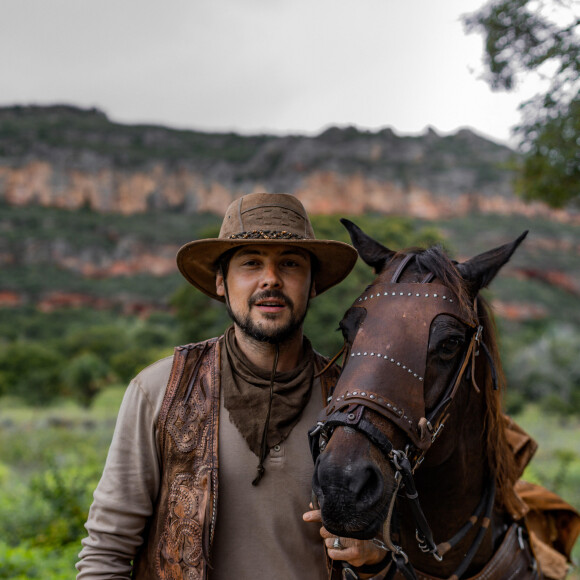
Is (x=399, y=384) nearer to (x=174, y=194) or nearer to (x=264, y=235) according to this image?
(x=264, y=235)

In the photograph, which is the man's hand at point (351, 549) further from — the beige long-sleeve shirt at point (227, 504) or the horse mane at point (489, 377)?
the horse mane at point (489, 377)

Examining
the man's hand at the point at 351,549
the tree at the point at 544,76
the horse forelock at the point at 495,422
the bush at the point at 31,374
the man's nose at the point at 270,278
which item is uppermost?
the tree at the point at 544,76

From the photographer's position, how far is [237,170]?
3556 inches

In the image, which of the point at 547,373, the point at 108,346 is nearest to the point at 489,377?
the point at 547,373

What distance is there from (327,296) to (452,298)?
49.3 feet

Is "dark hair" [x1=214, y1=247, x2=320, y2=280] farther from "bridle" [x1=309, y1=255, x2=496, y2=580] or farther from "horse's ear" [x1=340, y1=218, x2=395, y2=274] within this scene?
"bridle" [x1=309, y1=255, x2=496, y2=580]

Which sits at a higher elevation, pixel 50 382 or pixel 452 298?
pixel 452 298

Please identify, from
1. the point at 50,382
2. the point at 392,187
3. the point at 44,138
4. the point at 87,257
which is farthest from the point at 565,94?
the point at 44,138

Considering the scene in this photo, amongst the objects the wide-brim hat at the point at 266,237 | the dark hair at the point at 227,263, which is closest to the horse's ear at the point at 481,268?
the wide-brim hat at the point at 266,237

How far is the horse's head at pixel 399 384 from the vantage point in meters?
1.71

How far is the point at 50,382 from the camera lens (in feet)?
101

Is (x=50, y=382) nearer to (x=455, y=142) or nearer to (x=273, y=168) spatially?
(x=273, y=168)

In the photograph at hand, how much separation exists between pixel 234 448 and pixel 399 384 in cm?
81

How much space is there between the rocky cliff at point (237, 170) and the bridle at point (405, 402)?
256 ft
